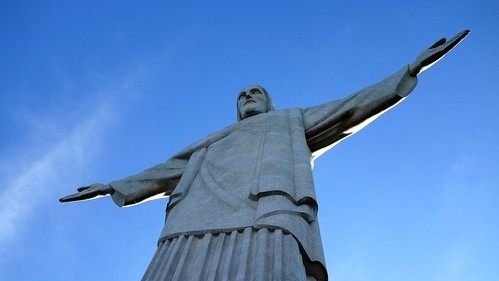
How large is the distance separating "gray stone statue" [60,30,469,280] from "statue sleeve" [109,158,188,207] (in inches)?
0.6

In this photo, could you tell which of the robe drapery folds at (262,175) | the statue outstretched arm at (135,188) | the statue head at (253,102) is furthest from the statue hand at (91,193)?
the statue head at (253,102)

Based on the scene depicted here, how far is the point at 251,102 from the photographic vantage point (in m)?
10.5

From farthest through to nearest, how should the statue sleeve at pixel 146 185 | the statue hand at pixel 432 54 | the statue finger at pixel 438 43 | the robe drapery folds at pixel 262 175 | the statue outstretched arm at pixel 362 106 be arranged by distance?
the statue sleeve at pixel 146 185
the statue finger at pixel 438 43
the statue outstretched arm at pixel 362 106
the statue hand at pixel 432 54
the robe drapery folds at pixel 262 175

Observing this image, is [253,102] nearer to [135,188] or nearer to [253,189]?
[135,188]

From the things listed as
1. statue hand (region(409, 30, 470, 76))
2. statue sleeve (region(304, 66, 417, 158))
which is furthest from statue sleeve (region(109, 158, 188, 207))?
statue hand (region(409, 30, 470, 76))

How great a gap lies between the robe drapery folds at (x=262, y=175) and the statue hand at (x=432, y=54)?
0.16 metres

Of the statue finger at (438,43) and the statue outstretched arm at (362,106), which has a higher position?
the statue finger at (438,43)

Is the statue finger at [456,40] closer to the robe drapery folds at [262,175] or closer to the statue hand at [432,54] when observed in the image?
the statue hand at [432,54]

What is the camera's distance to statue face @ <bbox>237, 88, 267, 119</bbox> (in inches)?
405

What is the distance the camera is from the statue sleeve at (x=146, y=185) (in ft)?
30.1

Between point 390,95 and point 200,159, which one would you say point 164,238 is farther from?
point 390,95

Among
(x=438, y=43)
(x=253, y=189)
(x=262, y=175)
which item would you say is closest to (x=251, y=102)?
(x=438, y=43)

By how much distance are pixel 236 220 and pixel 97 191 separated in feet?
13.1

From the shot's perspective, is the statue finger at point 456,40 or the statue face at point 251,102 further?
the statue face at point 251,102
